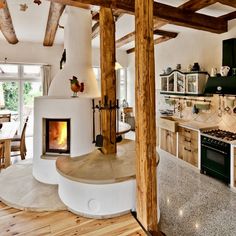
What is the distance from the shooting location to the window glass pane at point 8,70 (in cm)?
743

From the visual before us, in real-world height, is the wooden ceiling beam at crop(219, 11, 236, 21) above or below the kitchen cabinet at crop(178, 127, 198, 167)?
above

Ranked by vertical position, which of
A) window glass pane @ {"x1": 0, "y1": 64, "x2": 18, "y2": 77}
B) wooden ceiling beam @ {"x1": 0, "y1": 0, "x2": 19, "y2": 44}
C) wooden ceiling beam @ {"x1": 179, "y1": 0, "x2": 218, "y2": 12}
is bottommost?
window glass pane @ {"x1": 0, "y1": 64, "x2": 18, "y2": 77}

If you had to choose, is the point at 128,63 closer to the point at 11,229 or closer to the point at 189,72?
the point at 189,72

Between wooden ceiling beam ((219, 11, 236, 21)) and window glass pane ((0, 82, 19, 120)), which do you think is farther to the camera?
window glass pane ((0, 82, 19, 120))

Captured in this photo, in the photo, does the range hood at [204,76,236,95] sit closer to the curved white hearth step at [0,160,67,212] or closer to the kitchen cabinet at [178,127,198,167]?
the kitchen cabinet at [178,127,198,167]

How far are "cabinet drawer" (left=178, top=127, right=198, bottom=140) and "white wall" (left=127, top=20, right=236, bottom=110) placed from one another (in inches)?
54.9

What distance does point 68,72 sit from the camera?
417 cm

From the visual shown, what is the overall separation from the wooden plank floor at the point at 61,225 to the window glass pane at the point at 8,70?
5587 mm

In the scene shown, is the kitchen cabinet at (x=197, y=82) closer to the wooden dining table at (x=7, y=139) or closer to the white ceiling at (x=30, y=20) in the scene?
the white ceiling at (x=30, y=20)

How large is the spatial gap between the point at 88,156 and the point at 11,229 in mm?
1440

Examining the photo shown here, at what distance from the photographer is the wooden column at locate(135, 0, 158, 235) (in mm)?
2443

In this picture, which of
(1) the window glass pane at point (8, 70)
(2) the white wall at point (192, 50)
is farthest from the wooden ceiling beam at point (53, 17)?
(2) the white wall at point (192, 50)

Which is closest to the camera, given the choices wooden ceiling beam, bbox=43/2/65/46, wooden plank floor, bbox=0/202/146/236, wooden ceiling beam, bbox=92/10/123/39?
wooden plank floor, bbox=0/202/146/236

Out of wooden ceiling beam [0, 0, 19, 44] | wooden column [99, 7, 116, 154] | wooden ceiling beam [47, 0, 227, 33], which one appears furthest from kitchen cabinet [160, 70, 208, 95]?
wooden ceiling beam [0, 0, 19, 44]
